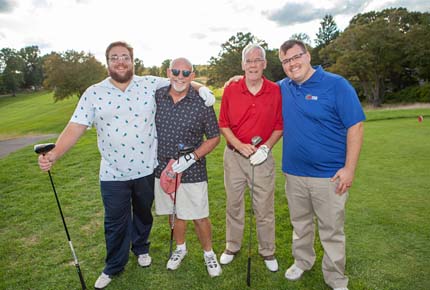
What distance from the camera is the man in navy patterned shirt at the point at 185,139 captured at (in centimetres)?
312

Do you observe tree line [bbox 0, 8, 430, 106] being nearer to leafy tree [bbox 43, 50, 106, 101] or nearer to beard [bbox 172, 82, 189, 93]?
leafy tree [bbox 43, 50, 106, 101]

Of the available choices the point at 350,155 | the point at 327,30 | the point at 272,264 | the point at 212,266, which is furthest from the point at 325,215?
the point at 327,30

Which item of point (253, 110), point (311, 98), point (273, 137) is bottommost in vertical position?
point (273, 137)

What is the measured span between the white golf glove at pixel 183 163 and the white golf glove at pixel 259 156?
56cm

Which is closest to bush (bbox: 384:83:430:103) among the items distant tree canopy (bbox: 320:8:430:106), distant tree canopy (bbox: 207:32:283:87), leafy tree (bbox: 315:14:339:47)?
distant tree canopy (bbox: 320:8:430:106)

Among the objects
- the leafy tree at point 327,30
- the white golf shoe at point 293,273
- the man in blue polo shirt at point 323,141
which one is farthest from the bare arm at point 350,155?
the leafy tree at point 327,30

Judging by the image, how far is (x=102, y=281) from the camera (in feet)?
10.6

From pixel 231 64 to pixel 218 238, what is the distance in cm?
4515

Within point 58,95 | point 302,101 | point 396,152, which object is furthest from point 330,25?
point 302,101

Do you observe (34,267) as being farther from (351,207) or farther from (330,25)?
(330,25)

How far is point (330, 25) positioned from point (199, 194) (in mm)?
65212

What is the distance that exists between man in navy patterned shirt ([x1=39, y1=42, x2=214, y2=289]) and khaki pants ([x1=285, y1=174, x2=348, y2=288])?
1.21 meters

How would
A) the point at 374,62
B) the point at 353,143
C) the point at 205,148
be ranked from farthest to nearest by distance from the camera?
the point at 374,62
the point at 205,148
the point at 353,143

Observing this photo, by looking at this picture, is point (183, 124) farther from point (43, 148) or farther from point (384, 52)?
point (384, 52)
